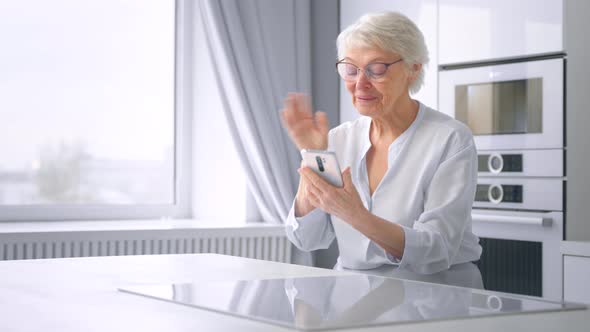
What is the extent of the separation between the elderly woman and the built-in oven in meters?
0.81

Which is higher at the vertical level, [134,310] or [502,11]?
[502,11]

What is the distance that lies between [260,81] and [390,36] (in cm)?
161

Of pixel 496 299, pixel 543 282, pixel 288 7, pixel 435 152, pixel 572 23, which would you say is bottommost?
pixel 543 282

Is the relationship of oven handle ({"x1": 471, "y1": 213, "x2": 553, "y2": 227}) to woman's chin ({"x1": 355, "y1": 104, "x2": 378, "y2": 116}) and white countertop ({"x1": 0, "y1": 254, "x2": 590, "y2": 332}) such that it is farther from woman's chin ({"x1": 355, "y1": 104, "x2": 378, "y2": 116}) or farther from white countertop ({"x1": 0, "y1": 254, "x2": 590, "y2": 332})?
white countertop ({"x1": 0, "y1": 254, "x2": 590, "y2": 332})

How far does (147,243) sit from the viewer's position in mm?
3359

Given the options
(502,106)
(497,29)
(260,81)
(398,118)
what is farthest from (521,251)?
(260,81)

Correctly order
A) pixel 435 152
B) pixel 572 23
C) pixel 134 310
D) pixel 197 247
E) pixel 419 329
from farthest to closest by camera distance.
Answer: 1. pixel 197 247
2. pixel 572 23
3. pixel 435 152
4. pixel 134 310
5. pixel 419 329

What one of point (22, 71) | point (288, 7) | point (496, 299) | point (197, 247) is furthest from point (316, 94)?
point (496, 299)

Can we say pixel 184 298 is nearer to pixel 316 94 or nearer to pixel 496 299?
pixel 496 299

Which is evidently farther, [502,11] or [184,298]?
[502,11]

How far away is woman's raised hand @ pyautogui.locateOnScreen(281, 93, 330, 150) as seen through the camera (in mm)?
2115

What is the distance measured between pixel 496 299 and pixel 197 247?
232 centimetres

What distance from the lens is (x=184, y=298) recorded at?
122cm

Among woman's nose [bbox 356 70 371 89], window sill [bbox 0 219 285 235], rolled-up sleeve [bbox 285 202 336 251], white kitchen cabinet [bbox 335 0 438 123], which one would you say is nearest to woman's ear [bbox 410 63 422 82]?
woman's nose [bbox 356 70 371 89]
